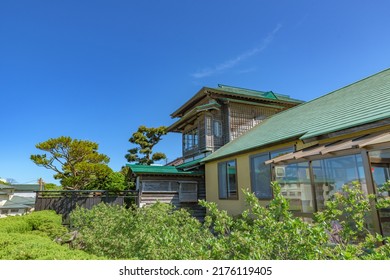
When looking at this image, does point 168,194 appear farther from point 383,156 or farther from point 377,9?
point 377,9

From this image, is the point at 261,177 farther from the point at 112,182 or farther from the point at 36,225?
the point at 112,182

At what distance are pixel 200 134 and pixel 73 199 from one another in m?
9.39

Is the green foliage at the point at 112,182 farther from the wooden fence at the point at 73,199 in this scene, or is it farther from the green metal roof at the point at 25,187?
the green metal roof at the point at 25,187

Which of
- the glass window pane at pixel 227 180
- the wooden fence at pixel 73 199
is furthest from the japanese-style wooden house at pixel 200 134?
the glass window pane at pixel 227 180

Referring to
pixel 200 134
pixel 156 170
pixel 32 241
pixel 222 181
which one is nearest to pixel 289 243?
pixel 32 241

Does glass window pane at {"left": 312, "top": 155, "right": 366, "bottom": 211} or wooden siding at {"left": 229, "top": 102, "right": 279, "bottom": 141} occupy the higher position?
wooden siding at {"left": 229, "top": 102, "right": 279, "bottom": 141}

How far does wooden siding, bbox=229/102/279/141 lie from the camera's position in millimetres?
15930

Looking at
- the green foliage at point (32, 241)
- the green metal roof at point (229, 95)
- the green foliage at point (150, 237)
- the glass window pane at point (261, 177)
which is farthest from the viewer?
the green metal roof at point (229, 95)

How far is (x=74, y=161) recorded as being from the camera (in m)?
18.2

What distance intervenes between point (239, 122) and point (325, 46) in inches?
288

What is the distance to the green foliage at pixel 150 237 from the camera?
2.80m

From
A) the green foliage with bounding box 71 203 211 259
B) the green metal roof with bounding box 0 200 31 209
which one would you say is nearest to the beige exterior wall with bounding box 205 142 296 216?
the green foliage with bounding box 71 203 211 259

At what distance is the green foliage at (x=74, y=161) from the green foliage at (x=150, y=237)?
11337 millimetres

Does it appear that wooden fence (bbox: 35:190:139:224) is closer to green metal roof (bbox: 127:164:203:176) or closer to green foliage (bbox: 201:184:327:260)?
green metal roof (bbox: 127:164:203:176)
